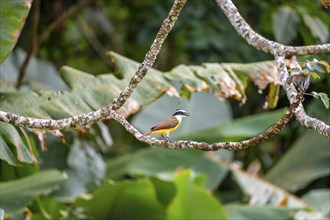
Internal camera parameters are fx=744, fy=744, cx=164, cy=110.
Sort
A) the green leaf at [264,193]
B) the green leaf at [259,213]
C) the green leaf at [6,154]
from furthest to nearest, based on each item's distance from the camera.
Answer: the green leaf at [264,193], the green leaf at [259,213], the green leaf at [6,154]

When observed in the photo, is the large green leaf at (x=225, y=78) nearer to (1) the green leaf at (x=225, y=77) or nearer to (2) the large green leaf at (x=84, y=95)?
(1) the green leaf at (x=225, y=77)

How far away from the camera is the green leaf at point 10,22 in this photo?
350 centimetres

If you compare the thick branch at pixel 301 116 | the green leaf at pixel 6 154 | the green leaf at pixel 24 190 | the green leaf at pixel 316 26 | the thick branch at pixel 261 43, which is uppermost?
the thick branch at pixel 261 43

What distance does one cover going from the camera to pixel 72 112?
3.32 metres

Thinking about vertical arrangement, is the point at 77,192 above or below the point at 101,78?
below

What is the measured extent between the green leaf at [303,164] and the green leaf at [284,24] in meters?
0.78

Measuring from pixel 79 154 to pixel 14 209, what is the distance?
5.02 ft

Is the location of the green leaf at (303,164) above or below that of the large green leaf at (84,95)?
below

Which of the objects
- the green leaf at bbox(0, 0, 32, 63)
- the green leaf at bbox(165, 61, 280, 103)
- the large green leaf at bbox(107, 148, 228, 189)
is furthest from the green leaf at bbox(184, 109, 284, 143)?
the green leaf at bbox(0, 0, 32, 63)

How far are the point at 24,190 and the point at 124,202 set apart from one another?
813mm

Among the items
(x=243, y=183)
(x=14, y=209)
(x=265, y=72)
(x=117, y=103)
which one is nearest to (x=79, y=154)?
(x=243, y=183)

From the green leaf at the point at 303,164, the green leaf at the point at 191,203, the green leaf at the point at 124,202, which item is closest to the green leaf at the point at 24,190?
the green leaf at the point at 124,202

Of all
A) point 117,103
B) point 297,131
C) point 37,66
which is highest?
point 117,103

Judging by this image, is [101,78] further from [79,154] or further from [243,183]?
[243,183]
